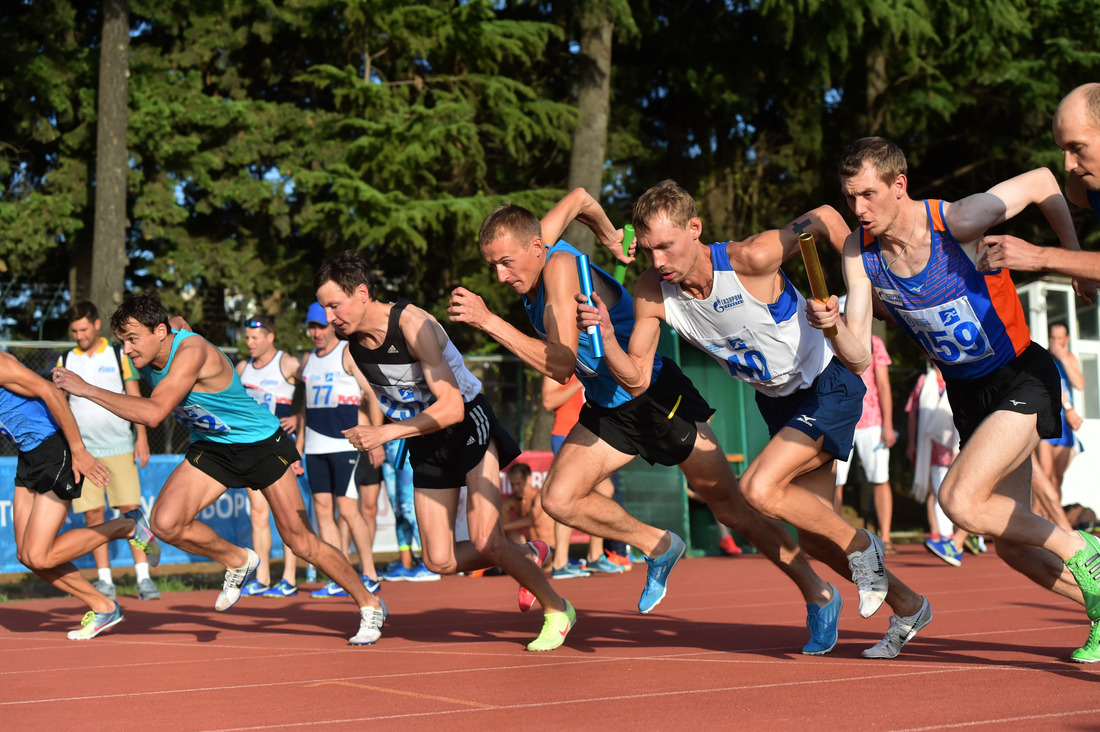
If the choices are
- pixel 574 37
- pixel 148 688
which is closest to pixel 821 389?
pixel 148 688

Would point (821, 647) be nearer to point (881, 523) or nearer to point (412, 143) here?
point (881, 523)

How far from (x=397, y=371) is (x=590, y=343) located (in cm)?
122

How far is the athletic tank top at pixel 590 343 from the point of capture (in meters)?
5.68

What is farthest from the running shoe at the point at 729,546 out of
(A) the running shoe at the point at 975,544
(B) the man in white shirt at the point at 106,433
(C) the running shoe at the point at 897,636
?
(C) the running shoe at the point at 897,636

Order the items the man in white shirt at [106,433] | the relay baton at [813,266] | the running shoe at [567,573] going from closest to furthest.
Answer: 1. the relay baton at [813,266]
2. the man in white shirt at [106,433]
3. the running shoe at [567,573]

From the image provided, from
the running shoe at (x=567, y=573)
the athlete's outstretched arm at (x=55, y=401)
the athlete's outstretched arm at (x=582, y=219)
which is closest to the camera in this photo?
the athlete's outstretched arm at (x=582, y=219)

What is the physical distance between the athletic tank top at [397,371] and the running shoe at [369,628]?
1169 mm

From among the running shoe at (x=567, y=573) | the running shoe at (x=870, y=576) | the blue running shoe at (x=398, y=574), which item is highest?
the running shoe at (x=870, y=576)

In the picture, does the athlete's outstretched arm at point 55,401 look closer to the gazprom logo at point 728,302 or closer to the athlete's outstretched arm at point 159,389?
the athlete's outstretched arm at point 159,389

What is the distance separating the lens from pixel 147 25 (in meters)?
21.2

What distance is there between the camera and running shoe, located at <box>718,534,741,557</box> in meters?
13.1

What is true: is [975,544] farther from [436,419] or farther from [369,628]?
[436,419]

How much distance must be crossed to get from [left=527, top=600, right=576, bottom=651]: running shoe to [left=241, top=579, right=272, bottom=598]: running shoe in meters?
4.36

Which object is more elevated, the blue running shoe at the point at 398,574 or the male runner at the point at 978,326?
the male runner at the point at 978,326
